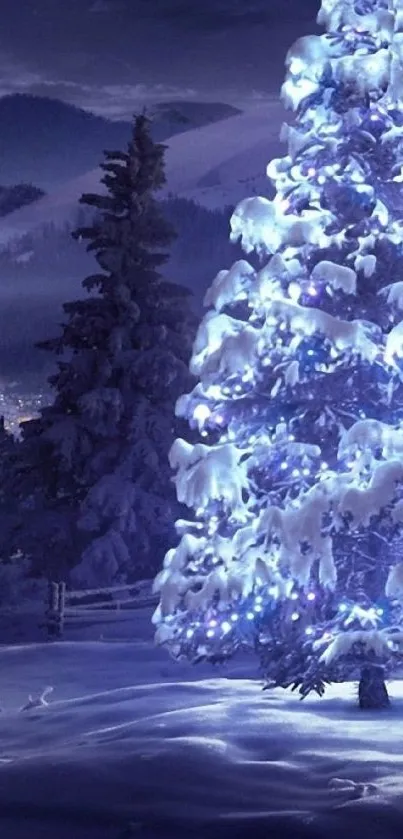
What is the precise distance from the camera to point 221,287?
12.1 metres

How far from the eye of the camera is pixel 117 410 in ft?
88.1

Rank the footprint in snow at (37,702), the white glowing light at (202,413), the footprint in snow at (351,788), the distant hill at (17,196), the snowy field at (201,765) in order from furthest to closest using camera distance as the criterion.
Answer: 1. the distant hill at (17,196)
2. the footprint in snow at (37,702)
3. the white glowing light at (202,413)
4. the footprint in snow at (351,788)
5. the snowy field at (201,765)

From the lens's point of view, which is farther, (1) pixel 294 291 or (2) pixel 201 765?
(1) pixel 294 291

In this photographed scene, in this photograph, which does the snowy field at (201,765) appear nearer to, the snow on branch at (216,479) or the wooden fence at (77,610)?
the snow on branch at (216,479)

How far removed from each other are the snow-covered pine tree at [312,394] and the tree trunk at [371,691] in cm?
2

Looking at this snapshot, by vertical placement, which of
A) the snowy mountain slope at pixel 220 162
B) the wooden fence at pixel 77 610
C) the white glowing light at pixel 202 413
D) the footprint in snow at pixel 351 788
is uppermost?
the snowy mountain slope at pixel 220 162

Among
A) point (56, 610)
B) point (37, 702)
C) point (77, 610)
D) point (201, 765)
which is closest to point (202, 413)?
point (201, 765)

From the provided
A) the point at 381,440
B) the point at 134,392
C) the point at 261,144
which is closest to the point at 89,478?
the point at 134,392

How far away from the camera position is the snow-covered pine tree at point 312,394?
11219mm

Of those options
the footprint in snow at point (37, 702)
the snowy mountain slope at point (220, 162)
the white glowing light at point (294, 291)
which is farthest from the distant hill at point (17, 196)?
the white glowing light at point (294, 291)

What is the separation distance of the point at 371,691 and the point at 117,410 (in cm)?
1567

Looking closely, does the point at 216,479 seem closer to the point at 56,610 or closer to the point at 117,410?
the point at 56,610

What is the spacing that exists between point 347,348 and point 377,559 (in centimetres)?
211

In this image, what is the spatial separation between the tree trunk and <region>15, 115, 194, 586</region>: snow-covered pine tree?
1476 cm
